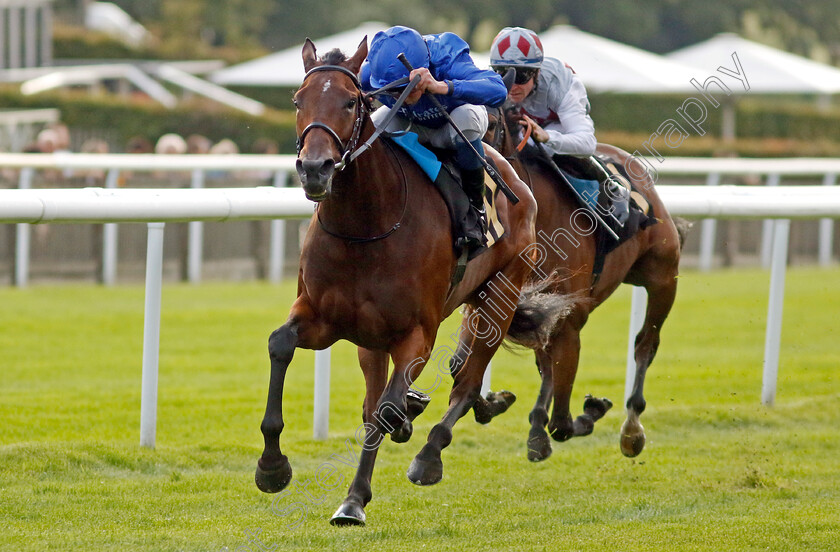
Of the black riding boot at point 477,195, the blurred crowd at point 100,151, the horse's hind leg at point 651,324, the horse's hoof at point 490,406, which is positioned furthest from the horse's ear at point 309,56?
the blurred crowd at point 100,151

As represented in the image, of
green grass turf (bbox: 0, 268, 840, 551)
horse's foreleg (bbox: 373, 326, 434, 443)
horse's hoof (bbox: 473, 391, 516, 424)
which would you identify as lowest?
green grass turf (bbox: 0, 268, 840, 551)

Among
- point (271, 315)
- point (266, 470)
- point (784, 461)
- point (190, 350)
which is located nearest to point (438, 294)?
point (266, 470)

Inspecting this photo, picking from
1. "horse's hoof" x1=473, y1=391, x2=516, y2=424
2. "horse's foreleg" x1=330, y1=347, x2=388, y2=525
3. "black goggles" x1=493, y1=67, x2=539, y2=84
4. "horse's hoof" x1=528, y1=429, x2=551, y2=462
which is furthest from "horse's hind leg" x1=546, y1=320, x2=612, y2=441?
"horse's foreleg" x1=330, y1=347, x2=388, y2=525

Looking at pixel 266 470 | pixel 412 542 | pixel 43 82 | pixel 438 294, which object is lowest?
pixel 412 542

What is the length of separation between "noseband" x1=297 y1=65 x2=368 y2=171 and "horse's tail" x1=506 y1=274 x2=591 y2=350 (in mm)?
1443

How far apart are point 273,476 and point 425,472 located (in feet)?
2.17

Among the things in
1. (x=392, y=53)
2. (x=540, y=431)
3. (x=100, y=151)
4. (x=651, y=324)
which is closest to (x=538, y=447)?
(x=540, y=431)

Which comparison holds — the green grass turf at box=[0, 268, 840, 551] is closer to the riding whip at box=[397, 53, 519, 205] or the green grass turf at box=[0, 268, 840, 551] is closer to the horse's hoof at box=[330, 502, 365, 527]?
the horse's hoof at box=[330, 502, 365, 527]

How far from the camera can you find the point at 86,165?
11.2m

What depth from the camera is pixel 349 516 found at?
430 centimetres

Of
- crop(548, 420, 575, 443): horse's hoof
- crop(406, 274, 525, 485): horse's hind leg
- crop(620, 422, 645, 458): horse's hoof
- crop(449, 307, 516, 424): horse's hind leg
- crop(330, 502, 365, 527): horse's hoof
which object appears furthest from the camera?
crop(620, 422, 645, 458): horse's hoof

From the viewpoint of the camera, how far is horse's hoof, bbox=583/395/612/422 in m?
6.06

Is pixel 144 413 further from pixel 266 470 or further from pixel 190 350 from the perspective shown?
pixel 190 350

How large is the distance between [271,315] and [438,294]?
634 centimetres
